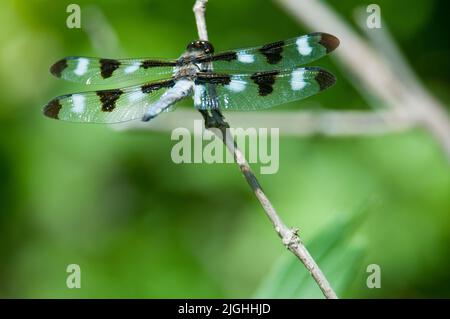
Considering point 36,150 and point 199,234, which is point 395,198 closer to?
point 199,234

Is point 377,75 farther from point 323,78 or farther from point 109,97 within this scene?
point 109,97

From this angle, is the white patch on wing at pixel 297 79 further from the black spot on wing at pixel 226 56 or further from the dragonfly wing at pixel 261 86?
the black spot on wing at pixel 226 56

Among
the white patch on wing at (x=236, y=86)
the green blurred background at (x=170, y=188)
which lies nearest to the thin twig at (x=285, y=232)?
the white patch on wing at (x=236, y=86)

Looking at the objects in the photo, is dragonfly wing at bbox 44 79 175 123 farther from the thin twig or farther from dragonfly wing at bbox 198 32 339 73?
the thin twig

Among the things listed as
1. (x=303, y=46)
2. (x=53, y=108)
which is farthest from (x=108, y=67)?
(x=303, y=46)

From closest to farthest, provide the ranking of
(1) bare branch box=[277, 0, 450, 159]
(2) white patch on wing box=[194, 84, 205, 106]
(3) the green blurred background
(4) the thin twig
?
1. (4) the thin twig
2. (2) white patch on wing box=[194, 84, 205, 106]
3. (1) bare branch box=[277, 0, 450, 159]
4. (3) the green blurred background

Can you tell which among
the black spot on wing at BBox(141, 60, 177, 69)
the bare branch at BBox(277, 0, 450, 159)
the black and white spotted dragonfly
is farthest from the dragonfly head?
the bare branch at BBox(277, 0, 450, 159)
